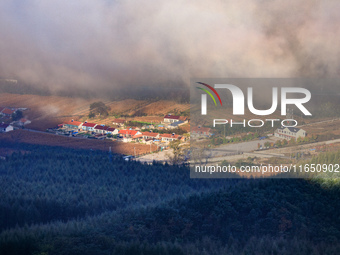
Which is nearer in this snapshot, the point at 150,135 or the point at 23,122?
the point at 150,135

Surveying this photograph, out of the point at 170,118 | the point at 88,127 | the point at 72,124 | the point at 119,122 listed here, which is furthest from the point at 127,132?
the point at 72,124

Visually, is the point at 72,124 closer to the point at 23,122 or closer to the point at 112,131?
the point at 112,131

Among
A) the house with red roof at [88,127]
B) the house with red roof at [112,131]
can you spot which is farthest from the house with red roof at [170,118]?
the house with red roof at [88,127]

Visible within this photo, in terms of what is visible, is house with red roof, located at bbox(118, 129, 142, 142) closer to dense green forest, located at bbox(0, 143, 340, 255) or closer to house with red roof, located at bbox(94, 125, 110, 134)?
house with red roof, located at bbox(94, 125, 110, 134)

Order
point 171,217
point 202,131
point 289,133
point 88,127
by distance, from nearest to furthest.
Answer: point 171,217, point 289,133, point 202,131, point 88,127

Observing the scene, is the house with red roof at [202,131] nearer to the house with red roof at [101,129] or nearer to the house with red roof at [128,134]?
the house with red roof at [128,134]

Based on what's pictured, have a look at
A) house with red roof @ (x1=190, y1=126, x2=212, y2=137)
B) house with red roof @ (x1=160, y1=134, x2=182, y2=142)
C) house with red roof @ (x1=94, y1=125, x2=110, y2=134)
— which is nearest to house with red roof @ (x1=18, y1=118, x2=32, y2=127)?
house with red roof @ (x1=94, y1=125, x2=110, y2=134)
